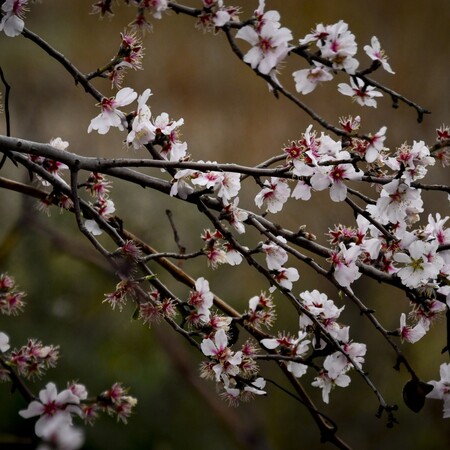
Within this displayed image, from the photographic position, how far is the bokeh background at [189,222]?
2.57 metres

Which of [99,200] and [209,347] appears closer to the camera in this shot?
[209,347]

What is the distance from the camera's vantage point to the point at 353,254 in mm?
911

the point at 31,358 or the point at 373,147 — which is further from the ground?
the point at 373,147

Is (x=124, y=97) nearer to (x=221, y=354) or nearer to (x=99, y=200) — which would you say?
(x=99, y=200)

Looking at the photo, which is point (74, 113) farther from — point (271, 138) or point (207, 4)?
point (207, 4)

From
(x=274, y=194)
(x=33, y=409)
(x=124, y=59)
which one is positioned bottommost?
(x=33, y=409)

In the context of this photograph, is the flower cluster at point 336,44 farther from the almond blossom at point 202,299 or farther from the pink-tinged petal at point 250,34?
the almond blossom at point 202,299

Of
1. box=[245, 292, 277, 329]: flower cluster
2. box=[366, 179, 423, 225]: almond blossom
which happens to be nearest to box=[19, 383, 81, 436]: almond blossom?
box=[245, 292, 277, 329]: flower cluster

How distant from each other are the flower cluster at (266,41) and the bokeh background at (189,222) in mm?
559

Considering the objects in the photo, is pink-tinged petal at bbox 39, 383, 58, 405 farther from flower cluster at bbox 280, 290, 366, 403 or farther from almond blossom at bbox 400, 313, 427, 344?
almond blossom at bbox 400, 313, 427, 344

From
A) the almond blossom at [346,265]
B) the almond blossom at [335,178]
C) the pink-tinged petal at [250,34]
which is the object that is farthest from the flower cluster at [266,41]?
the almond blossom at [346,265]

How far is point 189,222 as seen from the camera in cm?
311

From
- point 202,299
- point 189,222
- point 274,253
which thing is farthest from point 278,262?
point 189,222

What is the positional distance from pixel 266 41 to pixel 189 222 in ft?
7.56
